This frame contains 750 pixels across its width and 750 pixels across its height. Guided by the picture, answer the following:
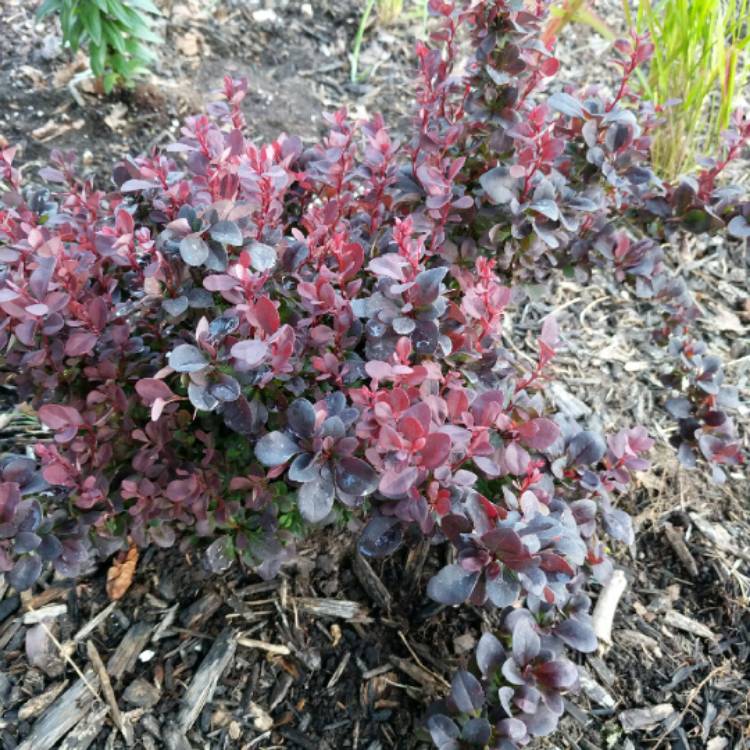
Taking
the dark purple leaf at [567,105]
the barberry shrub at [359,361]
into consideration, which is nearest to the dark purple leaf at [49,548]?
the barberry shrub at [359,361]

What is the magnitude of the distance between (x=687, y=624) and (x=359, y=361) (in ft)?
4.14

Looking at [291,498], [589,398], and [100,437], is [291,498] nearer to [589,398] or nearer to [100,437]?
[100,437]

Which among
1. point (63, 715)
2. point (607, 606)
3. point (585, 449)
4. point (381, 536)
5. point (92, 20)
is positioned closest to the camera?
point (381, 536)

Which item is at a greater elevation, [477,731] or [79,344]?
[79,344]

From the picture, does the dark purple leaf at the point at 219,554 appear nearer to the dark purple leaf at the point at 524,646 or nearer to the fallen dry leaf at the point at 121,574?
the fallen dry leaf at the point at 121,574

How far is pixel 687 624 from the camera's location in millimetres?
1996

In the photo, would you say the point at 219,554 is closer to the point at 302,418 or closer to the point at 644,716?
the point at 302,418

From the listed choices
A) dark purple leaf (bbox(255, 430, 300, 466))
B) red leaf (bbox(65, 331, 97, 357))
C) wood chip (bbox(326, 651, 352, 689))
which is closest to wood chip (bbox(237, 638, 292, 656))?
wood chip (bbox(326, 651, 352, 689))

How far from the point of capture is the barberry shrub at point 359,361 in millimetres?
1291

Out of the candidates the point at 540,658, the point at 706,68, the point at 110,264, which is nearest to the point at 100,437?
the point at 110,264

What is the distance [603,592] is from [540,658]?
2.37ft

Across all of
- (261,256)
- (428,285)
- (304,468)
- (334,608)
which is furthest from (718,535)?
(261,256)

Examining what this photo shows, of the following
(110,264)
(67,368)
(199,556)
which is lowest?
(199,556)

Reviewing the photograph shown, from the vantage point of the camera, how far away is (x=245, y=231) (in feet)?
4.60
